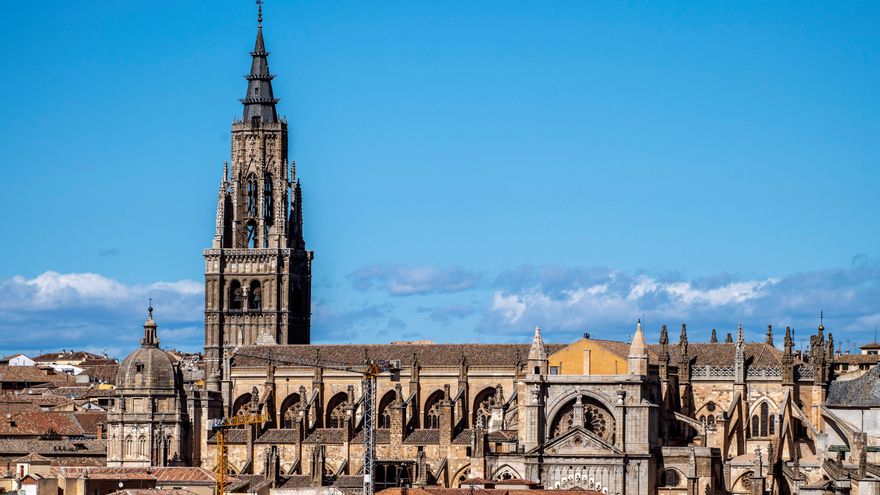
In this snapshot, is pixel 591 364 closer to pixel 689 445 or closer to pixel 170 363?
pixel 689 445

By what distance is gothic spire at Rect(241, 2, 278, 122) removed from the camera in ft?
506

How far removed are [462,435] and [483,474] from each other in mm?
8210

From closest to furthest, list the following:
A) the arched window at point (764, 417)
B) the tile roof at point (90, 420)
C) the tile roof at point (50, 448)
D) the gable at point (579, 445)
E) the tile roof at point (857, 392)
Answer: the gable at point (579, 445)
the tile roof at point (857, 392)
the arched window at point (764, 417)
the tile roof at point (50, 448)
the tile roof at point (90, 420)

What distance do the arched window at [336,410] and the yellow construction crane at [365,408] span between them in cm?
180

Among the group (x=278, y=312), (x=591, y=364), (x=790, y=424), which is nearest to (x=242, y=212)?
(x=278, y=312)

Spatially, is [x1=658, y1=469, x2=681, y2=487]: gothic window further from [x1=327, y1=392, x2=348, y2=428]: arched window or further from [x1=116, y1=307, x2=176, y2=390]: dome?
[x1=116, y1=307, x2=176, y2=390]: dome

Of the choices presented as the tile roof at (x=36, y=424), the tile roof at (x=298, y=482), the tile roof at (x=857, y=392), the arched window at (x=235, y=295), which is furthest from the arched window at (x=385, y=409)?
the tile roof at (x=857, y=392)

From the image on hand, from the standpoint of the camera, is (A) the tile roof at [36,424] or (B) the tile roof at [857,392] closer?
(B) the tile roof at [857,392]

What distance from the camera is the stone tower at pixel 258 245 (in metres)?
151

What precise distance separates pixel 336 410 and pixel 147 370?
41.2 ft

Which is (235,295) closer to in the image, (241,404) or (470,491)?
(241,404)

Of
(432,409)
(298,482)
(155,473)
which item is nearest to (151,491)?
(155,473)

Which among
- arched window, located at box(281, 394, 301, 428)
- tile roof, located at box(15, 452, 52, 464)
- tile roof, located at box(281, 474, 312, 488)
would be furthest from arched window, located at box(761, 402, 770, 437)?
tile roof, located at box(15, 452, 52, 464)

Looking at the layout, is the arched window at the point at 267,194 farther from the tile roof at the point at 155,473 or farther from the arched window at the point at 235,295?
the tile roof at the point at 155,473
